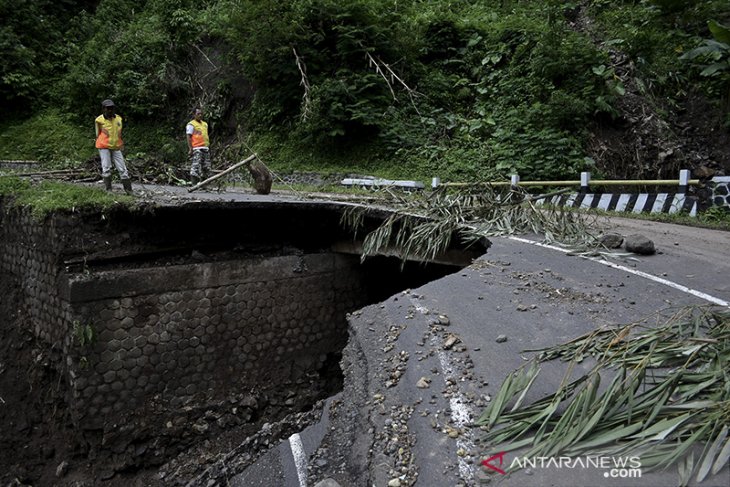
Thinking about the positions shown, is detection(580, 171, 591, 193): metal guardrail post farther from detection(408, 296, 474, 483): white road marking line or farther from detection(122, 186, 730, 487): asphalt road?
detection(408, 296, 474, 483): white road marking line

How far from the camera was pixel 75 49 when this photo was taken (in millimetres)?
23594

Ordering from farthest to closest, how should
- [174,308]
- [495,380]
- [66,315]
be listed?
[174,308]
[66,315]
[495,380]

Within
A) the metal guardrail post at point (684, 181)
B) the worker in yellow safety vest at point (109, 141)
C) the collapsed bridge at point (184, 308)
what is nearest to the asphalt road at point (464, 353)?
the collapsed bridge at point (184, 308)

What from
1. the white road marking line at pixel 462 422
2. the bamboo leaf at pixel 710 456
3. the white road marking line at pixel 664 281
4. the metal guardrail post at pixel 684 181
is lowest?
the white road marking line at pixel 462 422

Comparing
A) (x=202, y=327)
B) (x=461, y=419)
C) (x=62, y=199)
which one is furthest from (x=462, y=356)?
(x=62, y=199)

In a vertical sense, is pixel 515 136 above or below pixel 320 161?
above

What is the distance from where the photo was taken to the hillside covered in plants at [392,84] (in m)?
13.2

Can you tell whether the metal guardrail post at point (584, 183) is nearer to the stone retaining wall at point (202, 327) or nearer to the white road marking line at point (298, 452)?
the stone retaining wall at point (202, 327)

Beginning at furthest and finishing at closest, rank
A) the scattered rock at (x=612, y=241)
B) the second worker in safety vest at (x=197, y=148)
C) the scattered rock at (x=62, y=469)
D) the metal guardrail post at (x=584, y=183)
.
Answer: the second worker in safety vest at (x=197, y=148), the metal guardrail post at (x=584, y=183), the scattered rock at (x=62, y=469), the scattered rock at (x=612, y=241)

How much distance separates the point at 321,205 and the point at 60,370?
4.58 metres

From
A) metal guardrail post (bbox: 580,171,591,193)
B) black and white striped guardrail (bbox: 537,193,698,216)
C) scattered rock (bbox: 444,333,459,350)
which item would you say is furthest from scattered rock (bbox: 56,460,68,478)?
metal guardrail post (bbox: 580,171,591,193)

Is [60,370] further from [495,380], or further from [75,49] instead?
[75,49]

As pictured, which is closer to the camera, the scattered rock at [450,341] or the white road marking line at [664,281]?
the scattered rock at [450,341]

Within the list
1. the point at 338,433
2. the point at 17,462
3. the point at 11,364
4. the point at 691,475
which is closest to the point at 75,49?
the point at 11,364
